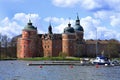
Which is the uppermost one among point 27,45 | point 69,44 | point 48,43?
point 48,43

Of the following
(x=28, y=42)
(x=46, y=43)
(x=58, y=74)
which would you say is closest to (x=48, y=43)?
(x=46, y=43)

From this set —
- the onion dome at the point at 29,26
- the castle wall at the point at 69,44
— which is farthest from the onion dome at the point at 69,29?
the onion dome at the point at 29,26

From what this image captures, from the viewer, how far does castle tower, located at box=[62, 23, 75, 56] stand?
185625 mm

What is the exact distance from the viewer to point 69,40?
18650 centimetres

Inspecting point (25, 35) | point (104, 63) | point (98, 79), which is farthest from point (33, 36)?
point (98, 79)

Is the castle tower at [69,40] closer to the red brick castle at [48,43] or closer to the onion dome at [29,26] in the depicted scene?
the red brick castle at [48,43]

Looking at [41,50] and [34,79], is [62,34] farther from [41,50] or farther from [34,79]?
[34,79]

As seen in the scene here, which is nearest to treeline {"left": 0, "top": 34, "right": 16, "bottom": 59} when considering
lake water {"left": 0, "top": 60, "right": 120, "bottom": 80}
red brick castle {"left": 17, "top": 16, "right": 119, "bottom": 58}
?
red brick castle {"left": 17, "top": 16, "right": 119, "bottom": 58}

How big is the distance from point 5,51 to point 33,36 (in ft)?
55.6

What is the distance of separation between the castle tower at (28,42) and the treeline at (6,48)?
311 centimetres

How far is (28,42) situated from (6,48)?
1156cm

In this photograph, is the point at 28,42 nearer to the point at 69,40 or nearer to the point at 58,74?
the point at 69,40

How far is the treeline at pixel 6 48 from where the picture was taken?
6890 inches

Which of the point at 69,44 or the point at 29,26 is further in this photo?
the point at 69,44
